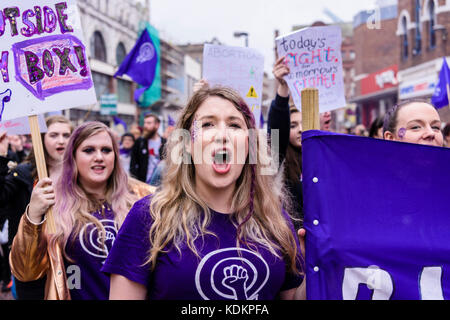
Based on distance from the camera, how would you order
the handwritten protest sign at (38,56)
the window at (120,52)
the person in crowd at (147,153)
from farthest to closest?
the window at (120,52), the person in crowd at (147,153), the handwritten protest sign at (38,56)

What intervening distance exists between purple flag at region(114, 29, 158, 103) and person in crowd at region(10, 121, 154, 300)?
5.18 metres

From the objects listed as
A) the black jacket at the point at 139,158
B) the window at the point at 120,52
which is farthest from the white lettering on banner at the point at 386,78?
the black jacket at the point at 139,158

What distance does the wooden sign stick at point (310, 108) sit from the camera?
6.11 feet

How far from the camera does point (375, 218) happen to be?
1.82m

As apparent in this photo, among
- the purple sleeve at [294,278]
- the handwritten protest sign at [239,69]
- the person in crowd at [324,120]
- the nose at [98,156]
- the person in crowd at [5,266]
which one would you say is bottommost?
the person in crowd at [5,266]

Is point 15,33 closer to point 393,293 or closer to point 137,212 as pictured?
point 137,212

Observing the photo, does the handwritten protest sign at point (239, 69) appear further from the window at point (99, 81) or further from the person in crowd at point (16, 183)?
the window at point (99, 81)

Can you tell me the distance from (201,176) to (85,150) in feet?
4.55

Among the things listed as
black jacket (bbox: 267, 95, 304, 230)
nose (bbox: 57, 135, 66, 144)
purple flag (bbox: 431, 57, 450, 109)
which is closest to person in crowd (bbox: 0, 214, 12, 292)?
nose (bbox: 57, 135, 66, 144)

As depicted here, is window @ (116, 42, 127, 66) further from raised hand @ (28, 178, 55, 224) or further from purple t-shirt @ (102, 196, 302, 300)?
purple t-shirt @ (102, 196, 302, 300)

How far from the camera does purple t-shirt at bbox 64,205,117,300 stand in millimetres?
2537

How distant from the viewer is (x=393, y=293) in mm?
1804

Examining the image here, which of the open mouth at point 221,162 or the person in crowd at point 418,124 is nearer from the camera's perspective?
the open mouth at point 221,162

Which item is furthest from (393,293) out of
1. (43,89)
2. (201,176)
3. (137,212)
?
(43,89)
